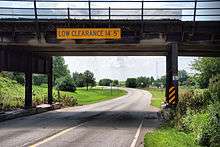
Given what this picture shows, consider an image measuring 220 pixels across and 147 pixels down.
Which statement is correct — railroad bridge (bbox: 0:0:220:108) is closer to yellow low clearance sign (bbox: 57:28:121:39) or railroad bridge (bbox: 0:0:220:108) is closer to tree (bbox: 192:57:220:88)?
yellow low clearance sign (bbox: 57:28:121:39)

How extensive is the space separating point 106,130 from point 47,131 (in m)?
3.01

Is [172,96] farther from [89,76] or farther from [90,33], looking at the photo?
[89,76]

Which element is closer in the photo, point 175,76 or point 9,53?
Answer: point 175,76

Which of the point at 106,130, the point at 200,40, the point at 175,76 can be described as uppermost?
the point at 200,40

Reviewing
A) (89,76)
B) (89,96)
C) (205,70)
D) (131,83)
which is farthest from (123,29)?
(131,83)

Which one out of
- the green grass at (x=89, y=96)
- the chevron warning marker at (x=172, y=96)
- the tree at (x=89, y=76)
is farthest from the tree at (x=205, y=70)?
the tree at (x=89, y=76)

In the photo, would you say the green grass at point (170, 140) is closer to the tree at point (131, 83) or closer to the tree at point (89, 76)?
the tree at point (89, 76)

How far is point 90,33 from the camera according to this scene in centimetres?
2919

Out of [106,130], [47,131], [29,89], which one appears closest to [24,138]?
[47,131]

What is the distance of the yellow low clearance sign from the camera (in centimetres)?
2916

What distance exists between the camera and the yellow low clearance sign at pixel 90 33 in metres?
29.2

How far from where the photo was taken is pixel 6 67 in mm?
31641

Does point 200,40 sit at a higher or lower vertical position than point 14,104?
higher

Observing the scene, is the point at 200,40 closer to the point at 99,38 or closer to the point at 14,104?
the point at 99,38
